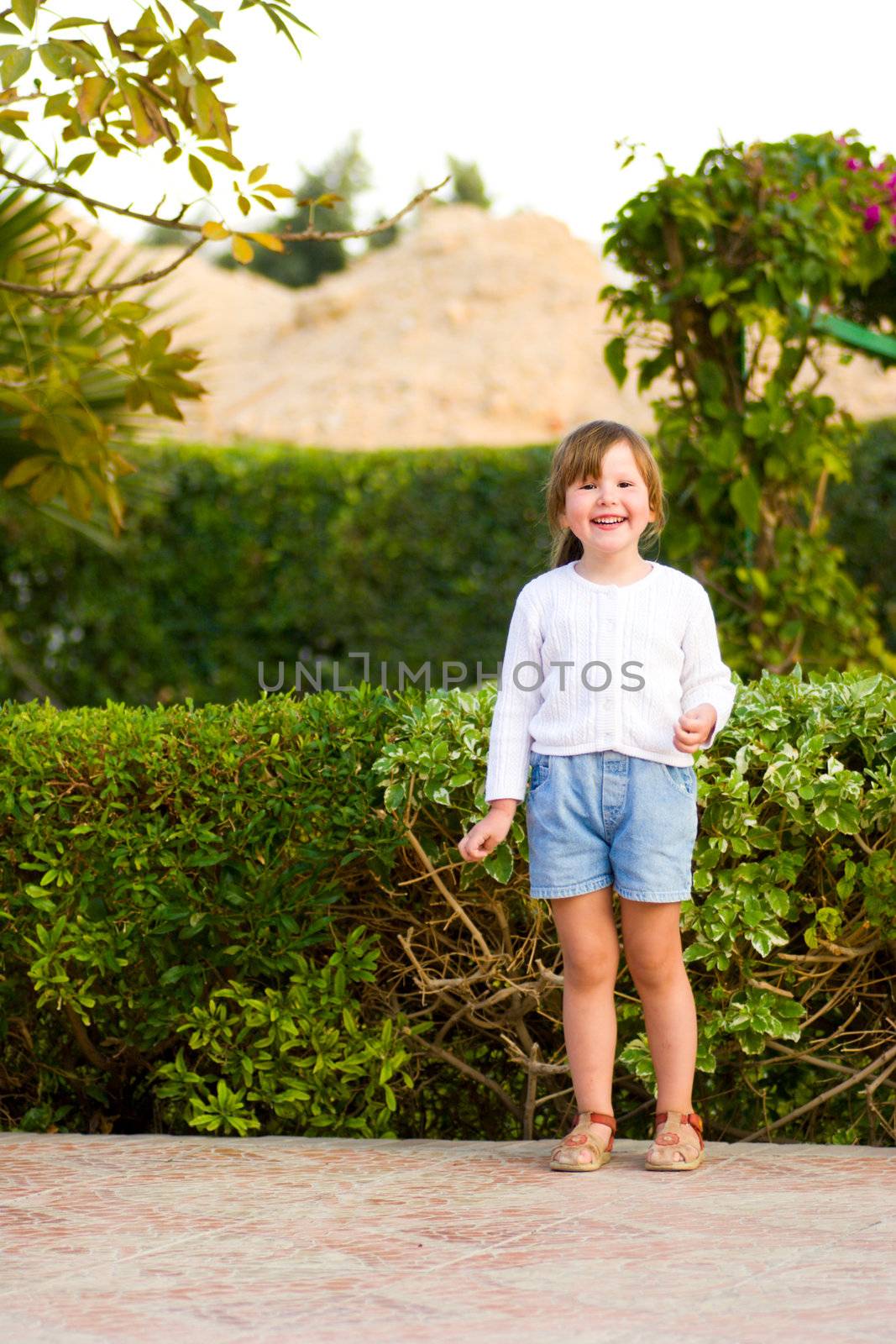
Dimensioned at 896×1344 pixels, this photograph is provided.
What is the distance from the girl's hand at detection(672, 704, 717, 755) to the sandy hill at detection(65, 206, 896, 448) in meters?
20.3

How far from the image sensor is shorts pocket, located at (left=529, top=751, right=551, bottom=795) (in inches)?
102

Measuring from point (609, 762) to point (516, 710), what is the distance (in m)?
0.20

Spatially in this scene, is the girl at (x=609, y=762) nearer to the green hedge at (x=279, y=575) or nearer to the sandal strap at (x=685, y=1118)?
the sandal strap at (x=685, y=1118)

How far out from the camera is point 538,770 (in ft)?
8.54

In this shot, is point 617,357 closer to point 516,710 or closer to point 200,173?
point 200,173

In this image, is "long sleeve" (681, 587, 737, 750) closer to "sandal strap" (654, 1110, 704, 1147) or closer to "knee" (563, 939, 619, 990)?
"knee" (563, 939, 619, 990)

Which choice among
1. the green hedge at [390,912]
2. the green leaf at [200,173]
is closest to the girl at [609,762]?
the green hedge at [390,912]

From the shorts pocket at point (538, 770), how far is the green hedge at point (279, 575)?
639 cm

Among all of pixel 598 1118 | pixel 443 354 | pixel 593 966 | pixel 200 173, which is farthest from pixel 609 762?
pixel 443 354

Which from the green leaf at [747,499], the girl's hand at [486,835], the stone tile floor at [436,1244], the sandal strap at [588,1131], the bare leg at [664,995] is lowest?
the stone tile floor at [436,1244]

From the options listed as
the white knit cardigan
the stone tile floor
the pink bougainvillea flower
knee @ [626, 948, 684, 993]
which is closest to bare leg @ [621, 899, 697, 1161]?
knee @ [626, 948, 684, 993]

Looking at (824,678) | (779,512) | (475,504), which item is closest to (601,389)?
(475,504)

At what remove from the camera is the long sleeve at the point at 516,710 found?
8.49 feet

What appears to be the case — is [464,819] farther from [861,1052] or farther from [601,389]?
[601,389]
